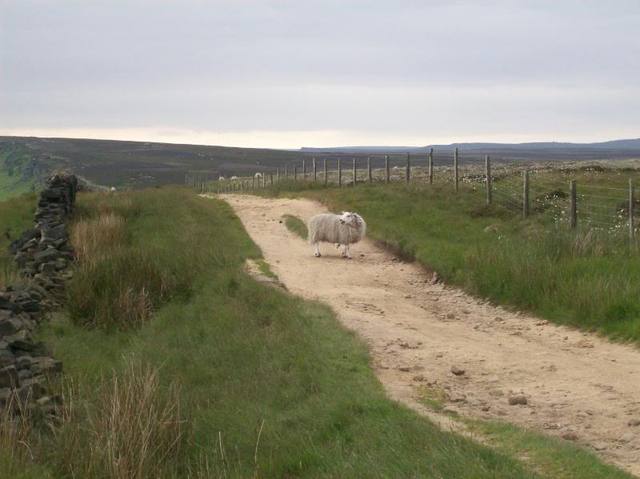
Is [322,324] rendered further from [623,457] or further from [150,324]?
[623,457]

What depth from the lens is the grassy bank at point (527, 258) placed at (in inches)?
462

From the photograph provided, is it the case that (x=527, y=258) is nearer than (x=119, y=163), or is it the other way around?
(x=527, y=258)

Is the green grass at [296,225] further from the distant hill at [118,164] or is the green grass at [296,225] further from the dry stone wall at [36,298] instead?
the distant hill at [118,164]

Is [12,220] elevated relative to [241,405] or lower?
elevated

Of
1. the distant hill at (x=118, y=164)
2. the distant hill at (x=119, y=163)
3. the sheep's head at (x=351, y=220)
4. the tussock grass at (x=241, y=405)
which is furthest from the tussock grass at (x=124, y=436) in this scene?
the distant hill at (x=119, y=163)

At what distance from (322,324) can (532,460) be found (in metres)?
5.60

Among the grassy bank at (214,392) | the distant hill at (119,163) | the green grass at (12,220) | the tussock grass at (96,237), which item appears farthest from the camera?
the distant hill at (119,163)

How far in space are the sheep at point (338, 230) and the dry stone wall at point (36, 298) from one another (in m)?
5.30

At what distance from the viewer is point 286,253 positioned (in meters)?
20.1

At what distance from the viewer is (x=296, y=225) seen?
82.0 feet

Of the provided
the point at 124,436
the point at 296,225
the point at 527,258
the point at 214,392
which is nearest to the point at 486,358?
the point at 214,392

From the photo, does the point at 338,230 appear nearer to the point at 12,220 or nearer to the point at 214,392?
the point at 214,392

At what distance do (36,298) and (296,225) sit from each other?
33.9 feet

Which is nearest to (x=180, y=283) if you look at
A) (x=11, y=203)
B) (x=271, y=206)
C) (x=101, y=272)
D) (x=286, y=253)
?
(x=101, y=272)
